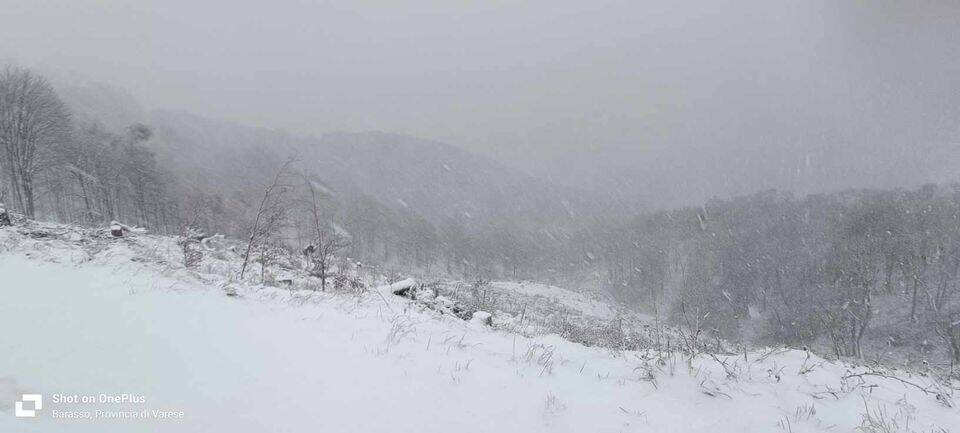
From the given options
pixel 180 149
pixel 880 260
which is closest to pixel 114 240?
pixel 880 260

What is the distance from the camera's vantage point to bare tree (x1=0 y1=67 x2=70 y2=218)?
3291 cm

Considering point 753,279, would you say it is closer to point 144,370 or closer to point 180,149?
point 144,370

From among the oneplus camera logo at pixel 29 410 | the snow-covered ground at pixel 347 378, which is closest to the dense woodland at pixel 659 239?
the snow-covered ground at pixel 347 378

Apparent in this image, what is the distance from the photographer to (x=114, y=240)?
35.9ft

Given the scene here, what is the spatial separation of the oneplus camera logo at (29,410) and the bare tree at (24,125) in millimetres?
42941

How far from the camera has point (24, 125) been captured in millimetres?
33500

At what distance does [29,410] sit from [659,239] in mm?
124043

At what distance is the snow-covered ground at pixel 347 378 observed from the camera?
2842 millimetres

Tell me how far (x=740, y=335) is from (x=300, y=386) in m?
78.4

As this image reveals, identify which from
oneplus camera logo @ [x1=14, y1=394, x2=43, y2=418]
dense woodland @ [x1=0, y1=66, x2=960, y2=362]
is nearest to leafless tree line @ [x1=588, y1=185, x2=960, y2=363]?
dense woodland @ [x1=0, y1=66, x2=960, y2=362]

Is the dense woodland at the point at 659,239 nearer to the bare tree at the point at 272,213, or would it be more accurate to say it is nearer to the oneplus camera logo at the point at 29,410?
the bare tree at the point at 272,213

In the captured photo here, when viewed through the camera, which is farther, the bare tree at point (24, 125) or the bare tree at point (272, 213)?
the bare tree at point (24, 125)

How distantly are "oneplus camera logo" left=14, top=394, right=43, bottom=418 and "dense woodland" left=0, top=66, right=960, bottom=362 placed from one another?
6.65m

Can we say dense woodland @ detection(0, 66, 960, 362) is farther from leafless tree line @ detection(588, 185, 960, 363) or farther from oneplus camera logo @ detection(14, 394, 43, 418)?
oneplus camera logo @ detection(14, 394, 43, 418)
